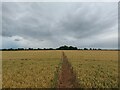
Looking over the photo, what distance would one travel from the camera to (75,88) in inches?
A: 453

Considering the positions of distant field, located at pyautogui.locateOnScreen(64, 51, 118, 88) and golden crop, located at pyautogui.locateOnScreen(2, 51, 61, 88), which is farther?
distant field, located at pyautogui.locateOnScreen(64, 51, 118, 88)

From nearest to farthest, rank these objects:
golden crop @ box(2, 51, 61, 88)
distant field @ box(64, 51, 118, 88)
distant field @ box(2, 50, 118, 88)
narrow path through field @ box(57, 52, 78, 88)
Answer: golden crop @ box(2, 51, 61, 88) → distant field @ box(2, 50, 118, 88) → distant field @ box(64, 51, 118, 88) → narrow path through field @ box(57, 52, 78, 88)

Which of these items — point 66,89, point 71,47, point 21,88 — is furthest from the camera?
point 71,47

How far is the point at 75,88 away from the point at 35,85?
7.84 ft

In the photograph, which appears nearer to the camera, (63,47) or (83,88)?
(83,88)

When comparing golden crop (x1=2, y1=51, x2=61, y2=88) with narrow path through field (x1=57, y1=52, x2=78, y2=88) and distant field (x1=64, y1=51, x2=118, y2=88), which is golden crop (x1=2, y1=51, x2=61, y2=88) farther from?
distant field (x1=64, y1=51, x2=118, y2=88)

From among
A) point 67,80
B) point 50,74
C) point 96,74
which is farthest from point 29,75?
point 96,74

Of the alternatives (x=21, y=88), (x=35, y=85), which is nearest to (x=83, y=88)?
(x=35, y=85)

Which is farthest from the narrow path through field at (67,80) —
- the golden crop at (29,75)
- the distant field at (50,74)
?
the golden crop at (29,75)

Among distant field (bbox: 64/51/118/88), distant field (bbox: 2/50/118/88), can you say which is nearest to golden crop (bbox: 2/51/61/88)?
distant field (bbox: 2/50/118/88)

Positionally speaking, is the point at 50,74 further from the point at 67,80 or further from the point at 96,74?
the point at 96,74

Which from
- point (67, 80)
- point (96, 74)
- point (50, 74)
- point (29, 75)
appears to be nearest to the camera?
point (67, 80)

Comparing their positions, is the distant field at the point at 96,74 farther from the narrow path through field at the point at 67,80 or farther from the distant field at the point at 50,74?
the narrow path through field at the point at 67,80

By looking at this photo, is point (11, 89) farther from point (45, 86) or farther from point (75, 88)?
point (75, 88)
